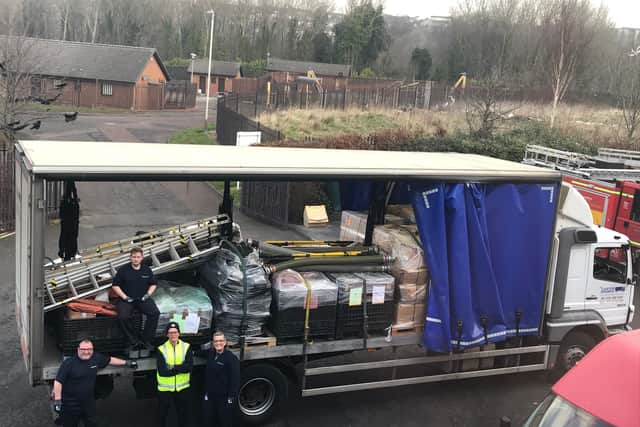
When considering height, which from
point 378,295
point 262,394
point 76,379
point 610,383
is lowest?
point 262,394

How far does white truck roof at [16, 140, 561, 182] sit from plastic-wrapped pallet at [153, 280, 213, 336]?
1.55m

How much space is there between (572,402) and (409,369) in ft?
17.6

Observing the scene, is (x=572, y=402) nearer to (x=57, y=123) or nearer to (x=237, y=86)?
(x=57, y=123)

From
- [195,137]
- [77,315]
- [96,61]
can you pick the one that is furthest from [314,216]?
[96,61]

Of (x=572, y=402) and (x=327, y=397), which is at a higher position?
(x=572, y=402)

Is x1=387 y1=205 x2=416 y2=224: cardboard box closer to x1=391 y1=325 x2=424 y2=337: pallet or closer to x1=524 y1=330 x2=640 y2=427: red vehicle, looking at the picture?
x1=391 y1=325 x2=424 y2=337: pallet

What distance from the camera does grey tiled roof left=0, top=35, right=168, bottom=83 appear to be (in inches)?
2056

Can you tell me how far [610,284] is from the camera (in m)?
9.56

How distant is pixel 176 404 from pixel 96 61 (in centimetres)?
5266

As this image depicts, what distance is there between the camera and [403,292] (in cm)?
830

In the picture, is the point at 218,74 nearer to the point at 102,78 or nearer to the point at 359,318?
the point at 102,78

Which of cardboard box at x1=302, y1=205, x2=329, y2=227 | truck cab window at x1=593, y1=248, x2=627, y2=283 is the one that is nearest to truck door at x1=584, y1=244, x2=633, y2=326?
truck cab window at x1=593, y1=248, x2=627, y2=283

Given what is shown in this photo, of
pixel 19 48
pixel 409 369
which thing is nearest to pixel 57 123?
pixel 19 48

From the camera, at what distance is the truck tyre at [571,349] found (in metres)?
9.49
